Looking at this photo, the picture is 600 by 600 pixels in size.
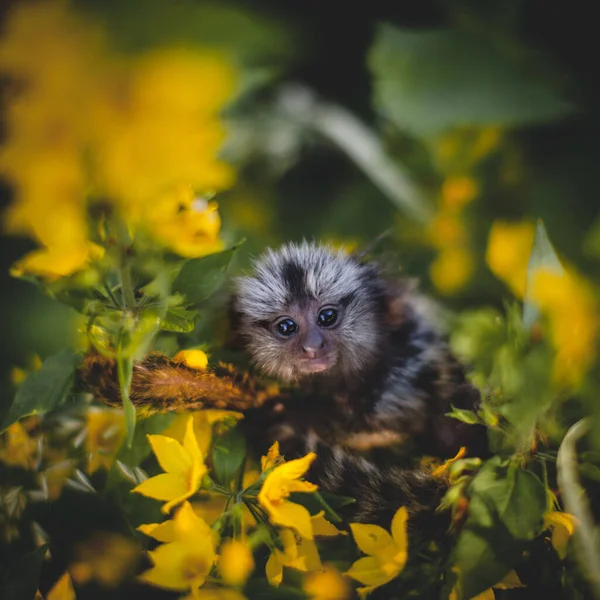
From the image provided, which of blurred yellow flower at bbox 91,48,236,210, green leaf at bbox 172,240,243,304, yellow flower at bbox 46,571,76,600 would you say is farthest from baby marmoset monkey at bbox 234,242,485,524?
blurred yellow flower at bbox 91,48,236,210

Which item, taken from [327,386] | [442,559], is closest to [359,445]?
[327,386]

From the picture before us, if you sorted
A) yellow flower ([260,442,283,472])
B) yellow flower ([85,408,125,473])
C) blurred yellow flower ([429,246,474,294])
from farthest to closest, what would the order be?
blurred yellow flower ([429,246,474,294]), yellow flower ([85,408,125,473]), yellow flower ([260,442,283,472])

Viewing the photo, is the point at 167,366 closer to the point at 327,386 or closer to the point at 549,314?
the point at 327,386

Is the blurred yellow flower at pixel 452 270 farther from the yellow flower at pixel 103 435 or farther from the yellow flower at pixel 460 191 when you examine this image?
the yellow flower at pixel 103 435

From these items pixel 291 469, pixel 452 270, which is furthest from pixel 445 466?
pixel 452 270

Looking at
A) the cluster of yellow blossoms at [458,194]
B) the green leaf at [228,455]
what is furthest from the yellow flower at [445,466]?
the cluster of yellow blossoms at [458,194]

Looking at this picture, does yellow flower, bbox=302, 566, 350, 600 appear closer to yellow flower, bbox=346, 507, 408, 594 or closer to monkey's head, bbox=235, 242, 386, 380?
yellow flower, bbox=346, 507, 408, 594
